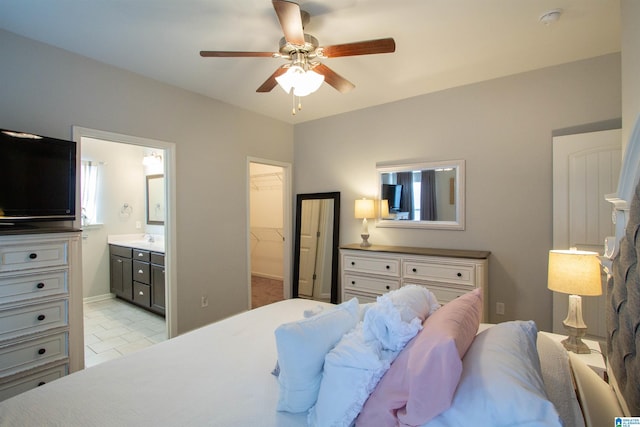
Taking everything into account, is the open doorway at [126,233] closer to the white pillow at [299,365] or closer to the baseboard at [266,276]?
the baseboard at [266,276]

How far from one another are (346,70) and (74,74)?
2.22 meters

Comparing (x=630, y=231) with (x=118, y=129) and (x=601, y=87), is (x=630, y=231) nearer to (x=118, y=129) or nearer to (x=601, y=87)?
(x=601, y=87)

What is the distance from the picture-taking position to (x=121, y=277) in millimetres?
4234

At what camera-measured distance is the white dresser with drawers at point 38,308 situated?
1864 millimetres

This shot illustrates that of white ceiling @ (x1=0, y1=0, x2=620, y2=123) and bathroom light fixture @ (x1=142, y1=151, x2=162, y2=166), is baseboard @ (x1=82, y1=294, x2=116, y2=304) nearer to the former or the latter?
bathroom light fixture @ (x1=142, y1=151, x2=162, y2=166)

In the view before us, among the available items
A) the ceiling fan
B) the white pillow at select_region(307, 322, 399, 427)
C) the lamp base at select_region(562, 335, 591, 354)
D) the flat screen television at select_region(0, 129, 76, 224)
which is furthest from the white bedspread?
the ceiling fan

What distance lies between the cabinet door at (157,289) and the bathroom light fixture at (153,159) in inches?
66.4

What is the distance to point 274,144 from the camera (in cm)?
414

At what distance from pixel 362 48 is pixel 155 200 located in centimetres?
411

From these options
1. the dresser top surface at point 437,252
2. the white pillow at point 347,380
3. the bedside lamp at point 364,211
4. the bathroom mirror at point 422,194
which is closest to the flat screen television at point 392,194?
the bathroom mirror at point 422,194

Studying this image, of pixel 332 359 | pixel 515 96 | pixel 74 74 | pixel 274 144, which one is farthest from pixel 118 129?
pixel 515 96

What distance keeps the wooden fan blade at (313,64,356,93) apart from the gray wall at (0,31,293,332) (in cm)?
170

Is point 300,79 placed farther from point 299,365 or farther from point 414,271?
point 414,271

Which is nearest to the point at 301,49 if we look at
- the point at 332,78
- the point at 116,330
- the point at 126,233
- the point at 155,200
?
the point at 332,78
